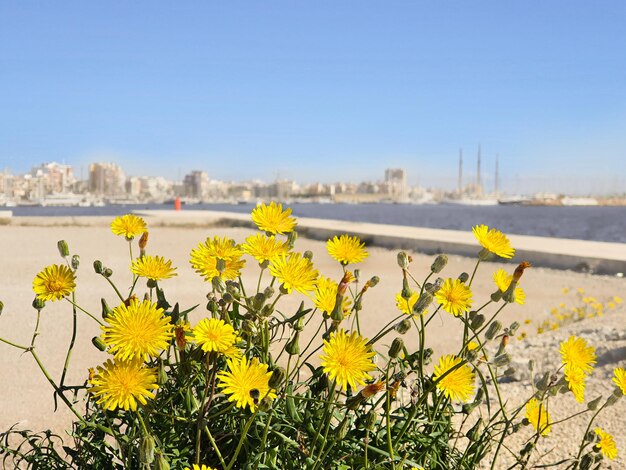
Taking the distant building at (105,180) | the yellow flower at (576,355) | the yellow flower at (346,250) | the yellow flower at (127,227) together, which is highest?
the distant building at (105,180)

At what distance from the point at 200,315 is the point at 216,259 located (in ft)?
11.5

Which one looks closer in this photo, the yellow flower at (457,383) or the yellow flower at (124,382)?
the yellow flower at (124,382)

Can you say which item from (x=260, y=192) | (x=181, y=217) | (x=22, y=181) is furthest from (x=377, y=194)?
(x=181, y=217)

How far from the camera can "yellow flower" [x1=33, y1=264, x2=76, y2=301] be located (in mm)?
1101

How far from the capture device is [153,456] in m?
0.86

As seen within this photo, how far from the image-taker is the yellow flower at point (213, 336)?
921 mm

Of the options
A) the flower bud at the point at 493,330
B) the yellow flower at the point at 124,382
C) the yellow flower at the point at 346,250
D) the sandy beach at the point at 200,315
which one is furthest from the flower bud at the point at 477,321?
the sandy beach at the point at 200,315

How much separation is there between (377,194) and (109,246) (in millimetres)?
124262

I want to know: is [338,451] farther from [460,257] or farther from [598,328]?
[460,257]

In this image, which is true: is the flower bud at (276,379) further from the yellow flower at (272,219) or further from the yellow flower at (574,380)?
the yellow flower at (574,380)

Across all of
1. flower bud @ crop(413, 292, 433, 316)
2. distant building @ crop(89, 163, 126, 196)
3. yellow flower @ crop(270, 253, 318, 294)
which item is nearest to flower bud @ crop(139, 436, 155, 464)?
yellow flower @ crop(270, 253, 318, 294)

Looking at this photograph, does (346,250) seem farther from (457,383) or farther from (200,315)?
(200,315)

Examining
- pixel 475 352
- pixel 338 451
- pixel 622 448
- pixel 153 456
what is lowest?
pixel 622 448

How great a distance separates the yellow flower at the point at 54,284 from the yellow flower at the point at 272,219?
1.18ft
